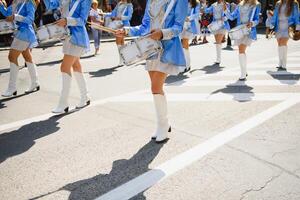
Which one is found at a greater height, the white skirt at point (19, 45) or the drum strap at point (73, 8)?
the drum strap at point (73, 8)

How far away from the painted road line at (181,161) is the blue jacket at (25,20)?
4257 mm

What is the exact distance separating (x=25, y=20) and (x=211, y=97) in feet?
12.4

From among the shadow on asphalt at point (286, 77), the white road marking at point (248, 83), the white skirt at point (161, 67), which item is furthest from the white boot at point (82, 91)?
the shadow on asphalt at point (286, 77)

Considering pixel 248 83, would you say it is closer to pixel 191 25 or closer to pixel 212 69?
pixel 212 69

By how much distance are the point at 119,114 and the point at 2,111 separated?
80.5 inches

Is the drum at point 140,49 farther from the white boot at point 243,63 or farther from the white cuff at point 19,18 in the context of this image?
the white boot at point 243,63

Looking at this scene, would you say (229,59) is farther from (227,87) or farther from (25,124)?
(25,124)

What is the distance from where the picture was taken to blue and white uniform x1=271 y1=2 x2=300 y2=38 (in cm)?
980

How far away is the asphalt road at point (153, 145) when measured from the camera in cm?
374

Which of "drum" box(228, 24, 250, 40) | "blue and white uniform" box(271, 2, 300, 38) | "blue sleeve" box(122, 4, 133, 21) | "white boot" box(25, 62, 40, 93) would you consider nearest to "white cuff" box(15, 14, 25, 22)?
"white boot" box(25, 62, 40, 93)

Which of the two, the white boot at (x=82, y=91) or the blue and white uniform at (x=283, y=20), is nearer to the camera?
the white boot at (x=82, y=91)

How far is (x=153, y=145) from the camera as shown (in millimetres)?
4879

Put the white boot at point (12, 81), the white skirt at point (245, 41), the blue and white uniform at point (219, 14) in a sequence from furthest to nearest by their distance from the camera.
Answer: the blue and white uniform at point (219, 14) → the white skirt at point (245, 41) → the white boot at point (12, 81)

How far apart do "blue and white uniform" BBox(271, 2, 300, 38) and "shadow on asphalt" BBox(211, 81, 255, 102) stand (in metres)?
Answer: 2.47
